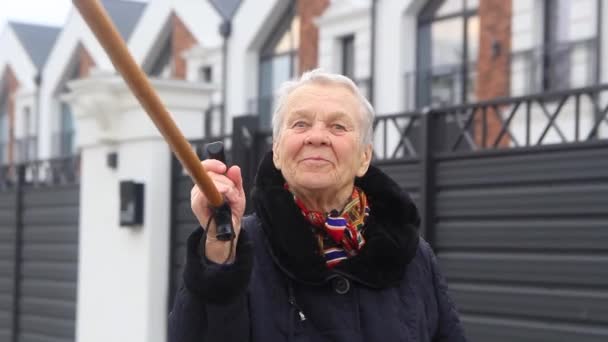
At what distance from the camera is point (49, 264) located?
973cm

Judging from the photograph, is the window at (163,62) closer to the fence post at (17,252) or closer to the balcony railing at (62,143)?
the balcony railing at (62,143)

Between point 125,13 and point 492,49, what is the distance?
1482cm

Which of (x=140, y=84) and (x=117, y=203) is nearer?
(x=140, y=84)

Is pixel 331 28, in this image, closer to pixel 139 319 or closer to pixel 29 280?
pixel 29 280

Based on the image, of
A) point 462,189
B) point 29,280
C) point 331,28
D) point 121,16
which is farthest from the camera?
point 121,16

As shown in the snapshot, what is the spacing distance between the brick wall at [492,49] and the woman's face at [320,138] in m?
14.9

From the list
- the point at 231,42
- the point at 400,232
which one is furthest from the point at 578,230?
the point at 231,42

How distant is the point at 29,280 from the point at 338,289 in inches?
312

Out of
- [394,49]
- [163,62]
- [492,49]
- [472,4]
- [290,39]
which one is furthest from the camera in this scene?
[163,62]

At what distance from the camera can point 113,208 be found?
8.29 m

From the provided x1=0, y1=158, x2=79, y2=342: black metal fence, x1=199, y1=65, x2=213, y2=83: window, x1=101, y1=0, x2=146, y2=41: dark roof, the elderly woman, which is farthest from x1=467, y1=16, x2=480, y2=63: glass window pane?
the elderly woman

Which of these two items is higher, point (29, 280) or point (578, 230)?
point (578, 230)

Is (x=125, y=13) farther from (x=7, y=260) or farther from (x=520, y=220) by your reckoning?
(x=520, y=220)

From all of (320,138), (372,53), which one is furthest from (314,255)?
(372,53)
